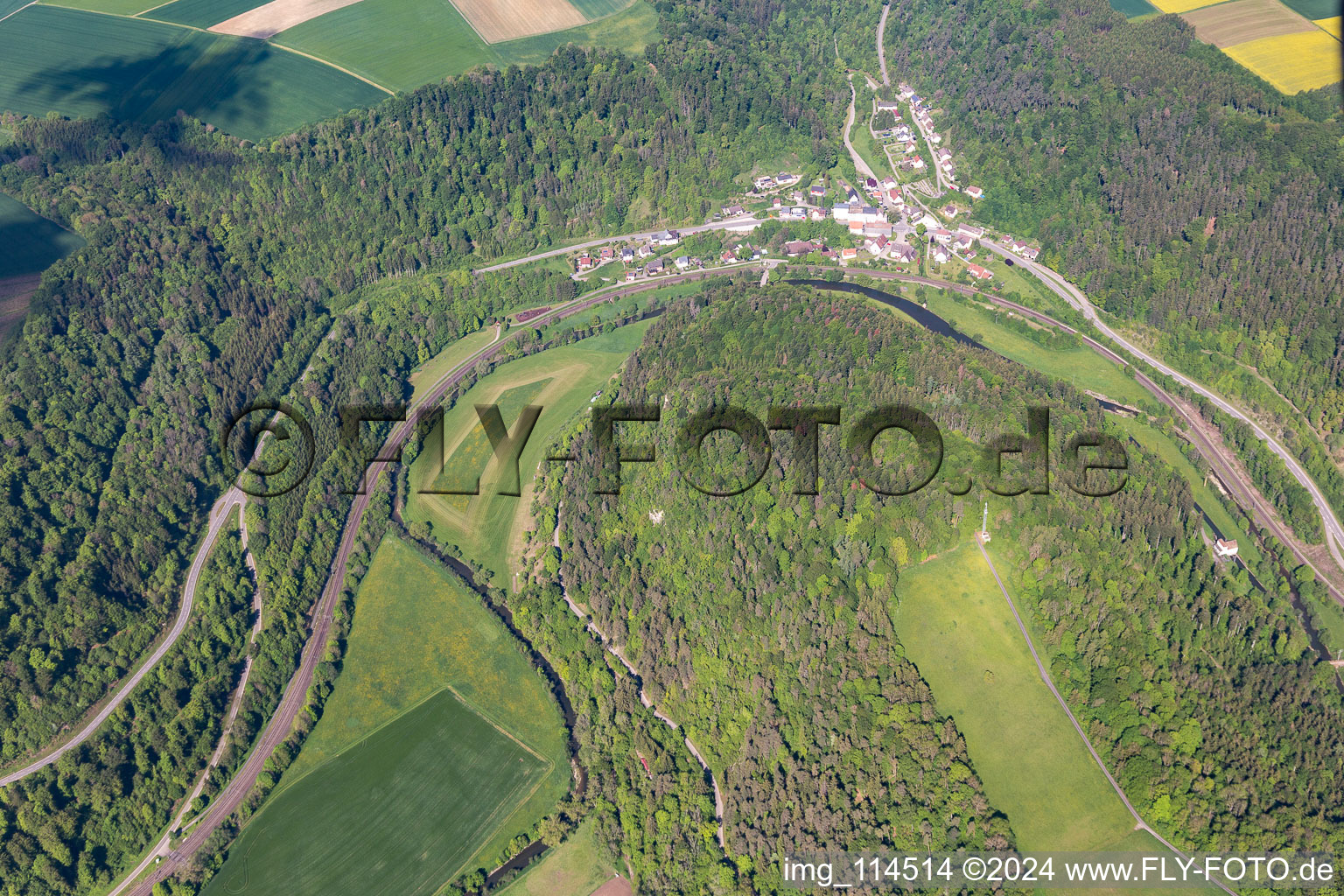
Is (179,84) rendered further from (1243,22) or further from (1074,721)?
(1243,22)

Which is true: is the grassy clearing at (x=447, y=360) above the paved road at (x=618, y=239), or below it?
below

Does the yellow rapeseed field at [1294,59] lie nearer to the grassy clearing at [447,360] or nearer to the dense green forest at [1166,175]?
the dense green forest at [1166,175]

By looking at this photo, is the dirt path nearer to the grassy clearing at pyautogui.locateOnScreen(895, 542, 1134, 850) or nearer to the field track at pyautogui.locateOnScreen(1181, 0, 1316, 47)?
the grassy clearing at pyautogui.locateOnScreen(895, 542, 1134, 850)

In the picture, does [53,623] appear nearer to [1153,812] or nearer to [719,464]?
[719,464]

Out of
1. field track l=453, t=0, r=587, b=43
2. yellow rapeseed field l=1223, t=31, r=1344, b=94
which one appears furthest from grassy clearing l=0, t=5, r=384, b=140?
yellow rapeseed field l=1223, t=31, r=1344, b=94

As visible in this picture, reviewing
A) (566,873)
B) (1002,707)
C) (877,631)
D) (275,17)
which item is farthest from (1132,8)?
(566,873)

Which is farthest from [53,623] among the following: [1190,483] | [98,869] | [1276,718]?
[1190,483]

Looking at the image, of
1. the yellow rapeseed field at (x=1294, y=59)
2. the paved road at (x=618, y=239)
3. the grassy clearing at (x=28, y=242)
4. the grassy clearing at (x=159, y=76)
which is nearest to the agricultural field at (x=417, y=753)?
the paved road at (x=618, y=239)
